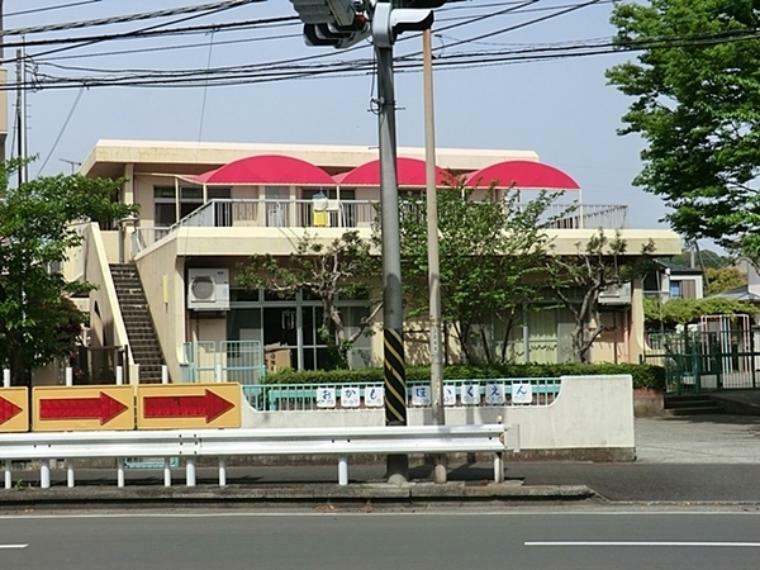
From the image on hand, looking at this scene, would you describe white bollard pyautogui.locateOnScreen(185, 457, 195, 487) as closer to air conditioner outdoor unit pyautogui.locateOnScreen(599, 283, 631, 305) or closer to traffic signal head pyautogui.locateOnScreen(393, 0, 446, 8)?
traffic signal head pyautogui.locateOnScreen(393, 0, 446, 8)

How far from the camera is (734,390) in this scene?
94.7ft

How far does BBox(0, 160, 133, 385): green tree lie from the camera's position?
19.8 metres

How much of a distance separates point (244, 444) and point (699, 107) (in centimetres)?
1243

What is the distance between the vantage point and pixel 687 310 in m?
47.6

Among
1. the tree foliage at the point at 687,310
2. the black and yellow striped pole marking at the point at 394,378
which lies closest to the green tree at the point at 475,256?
the black and yellow striped pole marking at the point at 394,378

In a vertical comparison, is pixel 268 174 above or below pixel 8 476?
above

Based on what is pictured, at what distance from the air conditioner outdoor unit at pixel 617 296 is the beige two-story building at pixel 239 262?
1.5 inches

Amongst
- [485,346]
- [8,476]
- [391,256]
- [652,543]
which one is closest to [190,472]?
[8,476]

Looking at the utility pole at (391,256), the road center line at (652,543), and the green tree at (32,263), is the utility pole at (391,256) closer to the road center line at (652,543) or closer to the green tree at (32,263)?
the road center line at (652,543)

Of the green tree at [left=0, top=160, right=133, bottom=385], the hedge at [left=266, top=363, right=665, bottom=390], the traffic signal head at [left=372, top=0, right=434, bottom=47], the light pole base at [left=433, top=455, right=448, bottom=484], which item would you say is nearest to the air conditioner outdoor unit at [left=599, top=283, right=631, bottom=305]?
the hedge at [left=266, top=363, right=665, bottom=390]

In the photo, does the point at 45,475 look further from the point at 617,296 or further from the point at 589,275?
the point at 617,296

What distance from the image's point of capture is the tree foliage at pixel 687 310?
46781 mm

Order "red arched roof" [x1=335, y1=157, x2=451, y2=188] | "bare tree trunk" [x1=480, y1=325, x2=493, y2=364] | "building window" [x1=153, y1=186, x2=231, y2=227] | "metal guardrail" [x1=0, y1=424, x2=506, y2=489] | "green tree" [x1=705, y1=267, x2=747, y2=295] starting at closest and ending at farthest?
1. "metal guardrail" [x1=0, y1=424, x2=506, y2=489]
2. "bare tree trunk" [x1=480, y1=325, x2=493, y2=364]
3. "red arched roof" [x1=335, y1=157, x2=451, y2=188]
4. "building window" [x1=153, y1=186, x2=231, y2=227]
5. "green tree" [x1=705, y1=267, x2=747, y2=295]

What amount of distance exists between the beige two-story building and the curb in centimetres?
820
